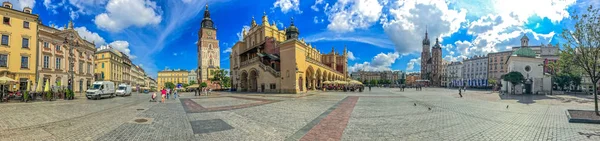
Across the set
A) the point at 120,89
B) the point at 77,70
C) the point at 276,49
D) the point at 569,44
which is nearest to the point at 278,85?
the point at 276,49

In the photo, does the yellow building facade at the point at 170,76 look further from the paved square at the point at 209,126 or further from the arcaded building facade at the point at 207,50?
the paved square at the point at 209,126

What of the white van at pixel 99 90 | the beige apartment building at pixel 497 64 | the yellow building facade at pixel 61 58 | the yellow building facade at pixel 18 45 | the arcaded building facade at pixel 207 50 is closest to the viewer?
the white van at pixel 99 90

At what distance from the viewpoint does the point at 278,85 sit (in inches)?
1431

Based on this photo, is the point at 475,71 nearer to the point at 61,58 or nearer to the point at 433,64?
the point at 433,64

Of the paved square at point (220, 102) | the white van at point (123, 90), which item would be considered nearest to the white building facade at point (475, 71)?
the paved square at point (220, 102)

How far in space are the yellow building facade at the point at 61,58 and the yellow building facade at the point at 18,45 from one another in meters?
1.25

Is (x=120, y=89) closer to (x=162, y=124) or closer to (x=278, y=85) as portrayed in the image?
(x=278, y=85)

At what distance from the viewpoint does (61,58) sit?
120ft

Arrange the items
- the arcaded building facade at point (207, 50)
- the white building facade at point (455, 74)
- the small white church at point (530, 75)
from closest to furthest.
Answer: the small white church at point (530, 75) → the arcaded building facade at point (207, 50) → the white building facade at point (455, 74)

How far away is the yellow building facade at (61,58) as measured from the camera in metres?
32.8

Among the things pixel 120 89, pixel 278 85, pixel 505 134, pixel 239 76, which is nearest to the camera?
pixel 505 134

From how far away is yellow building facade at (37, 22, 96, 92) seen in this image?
32781 mm

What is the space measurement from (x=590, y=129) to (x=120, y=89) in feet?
141

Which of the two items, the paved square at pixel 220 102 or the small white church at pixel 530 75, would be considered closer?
the paved square at pixel 220 102
